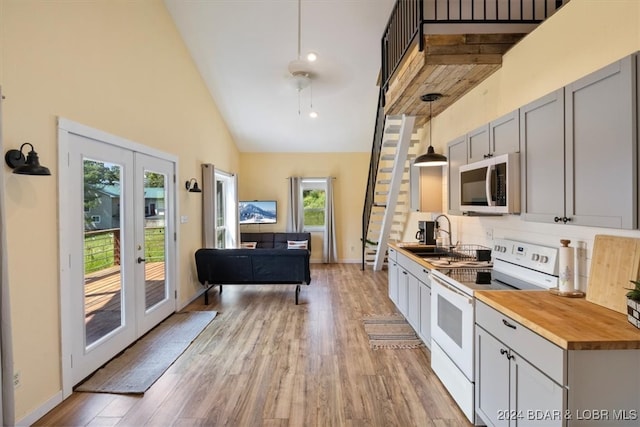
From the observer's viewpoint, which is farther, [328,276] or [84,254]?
[328,276]

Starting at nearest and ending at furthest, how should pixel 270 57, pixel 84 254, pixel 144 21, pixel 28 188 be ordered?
pixel 28 188, pixel 84 254, pixel 144 21, pixel 270 57

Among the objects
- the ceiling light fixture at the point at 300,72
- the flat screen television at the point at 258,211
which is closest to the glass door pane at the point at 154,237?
the ceiling light fixture at the point at 300,72

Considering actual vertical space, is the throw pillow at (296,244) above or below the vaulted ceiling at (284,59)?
below

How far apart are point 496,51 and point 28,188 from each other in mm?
3842

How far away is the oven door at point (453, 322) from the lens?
2.21m

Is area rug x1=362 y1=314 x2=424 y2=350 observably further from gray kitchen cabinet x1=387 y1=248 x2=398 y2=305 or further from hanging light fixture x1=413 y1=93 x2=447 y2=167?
hanging light fixture x1=413 y1=93 x2=447 y2=167

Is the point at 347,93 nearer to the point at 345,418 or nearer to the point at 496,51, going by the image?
the point at 496,51

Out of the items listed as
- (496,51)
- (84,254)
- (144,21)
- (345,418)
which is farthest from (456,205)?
(144,21)

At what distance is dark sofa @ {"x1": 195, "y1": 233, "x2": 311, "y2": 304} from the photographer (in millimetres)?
4934

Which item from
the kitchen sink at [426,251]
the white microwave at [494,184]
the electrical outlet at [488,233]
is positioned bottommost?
the kitchen sink at [426,251]

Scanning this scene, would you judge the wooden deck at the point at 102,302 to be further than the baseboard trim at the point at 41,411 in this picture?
Yes

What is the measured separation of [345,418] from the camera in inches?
91.7

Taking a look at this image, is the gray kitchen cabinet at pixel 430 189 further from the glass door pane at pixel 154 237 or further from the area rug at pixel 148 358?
the glass door pane at pixel 154 237

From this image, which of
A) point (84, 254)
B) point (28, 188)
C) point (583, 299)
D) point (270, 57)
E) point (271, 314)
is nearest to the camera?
point (583, 299)
